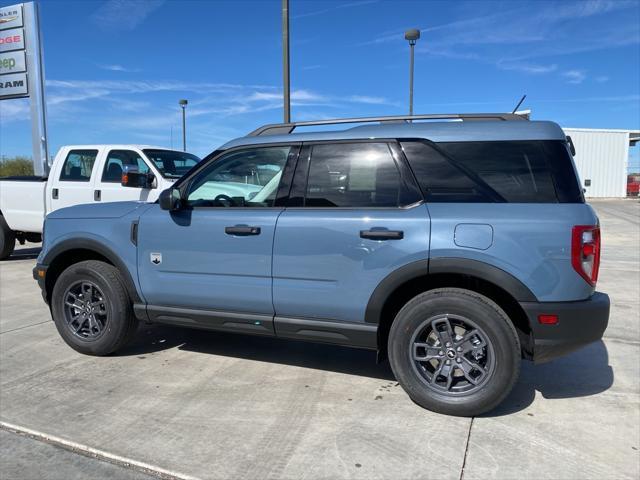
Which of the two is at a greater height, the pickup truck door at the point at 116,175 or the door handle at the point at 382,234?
the pickup truck door at the point at 116,175

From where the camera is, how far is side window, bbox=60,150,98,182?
27.9ft

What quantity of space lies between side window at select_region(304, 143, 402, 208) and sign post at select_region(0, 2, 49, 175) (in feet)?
48.7

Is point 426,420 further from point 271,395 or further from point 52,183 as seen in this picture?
point 52,183

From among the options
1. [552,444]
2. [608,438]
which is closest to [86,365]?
[552,444]

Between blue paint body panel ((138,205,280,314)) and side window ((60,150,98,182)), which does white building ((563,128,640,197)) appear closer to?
side window ((60,150,98,182))

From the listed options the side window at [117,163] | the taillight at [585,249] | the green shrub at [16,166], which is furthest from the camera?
the green shrub at [16,166]

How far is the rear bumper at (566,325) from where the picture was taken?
9.94ft

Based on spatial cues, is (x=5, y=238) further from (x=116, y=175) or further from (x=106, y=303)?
(x=106, y=303)

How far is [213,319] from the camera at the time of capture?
387cm

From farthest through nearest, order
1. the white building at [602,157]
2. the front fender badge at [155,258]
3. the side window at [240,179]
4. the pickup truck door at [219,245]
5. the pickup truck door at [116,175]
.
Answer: the white building at [602,157], the pickup truck door at [116,175], the front fender badge at [155,258], the side window at [240,179], the pickup truck door at [219,245]

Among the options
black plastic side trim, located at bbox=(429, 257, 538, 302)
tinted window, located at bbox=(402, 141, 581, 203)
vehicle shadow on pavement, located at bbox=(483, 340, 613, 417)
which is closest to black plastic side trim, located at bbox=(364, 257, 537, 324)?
black plastic side trim, located at bbox=(429, 257, 538, 302)

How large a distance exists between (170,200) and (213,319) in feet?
3.19

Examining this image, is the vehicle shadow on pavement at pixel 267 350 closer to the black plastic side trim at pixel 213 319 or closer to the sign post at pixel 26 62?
the black plastic side trim at pixel 213 319

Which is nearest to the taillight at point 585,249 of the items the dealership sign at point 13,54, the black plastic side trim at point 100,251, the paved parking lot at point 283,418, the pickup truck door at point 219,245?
the paved parking lot at point 283,418
